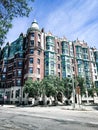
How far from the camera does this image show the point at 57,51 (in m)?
63.2

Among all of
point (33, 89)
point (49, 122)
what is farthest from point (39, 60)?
point (49, 122)

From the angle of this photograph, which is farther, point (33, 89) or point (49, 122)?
point (33, 89)

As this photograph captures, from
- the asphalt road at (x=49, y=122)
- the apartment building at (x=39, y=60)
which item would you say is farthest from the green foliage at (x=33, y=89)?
the asphalt road at (x=49, y=122)

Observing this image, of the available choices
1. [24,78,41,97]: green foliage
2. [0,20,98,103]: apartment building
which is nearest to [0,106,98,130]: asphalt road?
[24,78,41,97]: green foliage

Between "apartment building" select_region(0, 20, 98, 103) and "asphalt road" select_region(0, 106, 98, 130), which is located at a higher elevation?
"apartment building" select_region(0, 20, 98, 103)

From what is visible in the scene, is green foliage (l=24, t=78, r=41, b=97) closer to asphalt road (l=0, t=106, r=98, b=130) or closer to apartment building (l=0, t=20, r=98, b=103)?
apartment building (l=0, t=20, r=98, b=103)

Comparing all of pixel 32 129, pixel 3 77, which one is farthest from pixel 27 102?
pixel 32 129

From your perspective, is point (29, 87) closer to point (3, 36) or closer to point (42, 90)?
point (42, 90)

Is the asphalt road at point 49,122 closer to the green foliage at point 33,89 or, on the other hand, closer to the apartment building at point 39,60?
the green foliage at point 33,89

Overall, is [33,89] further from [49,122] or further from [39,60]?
[49,122]

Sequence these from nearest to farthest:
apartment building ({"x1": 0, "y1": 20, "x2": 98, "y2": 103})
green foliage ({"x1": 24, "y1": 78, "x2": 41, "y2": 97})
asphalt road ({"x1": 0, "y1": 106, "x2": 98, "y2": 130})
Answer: asphalt road ({"x1": 0, "y1": 106, "x2": 98, "y2": 130})
green foliage ({"x1": 24, "y1": 78, "x2": 41, "y2": 97})
apartment building ({"x1": 0, "y1": 20, "x2": 98, "y2": 103})

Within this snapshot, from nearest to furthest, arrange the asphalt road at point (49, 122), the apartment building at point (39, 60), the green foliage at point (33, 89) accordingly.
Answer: the asphalt road at point (49, 122) < the green foliage at point (33, 89) < the apartment building at point (39, 60)

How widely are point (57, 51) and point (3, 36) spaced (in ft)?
177

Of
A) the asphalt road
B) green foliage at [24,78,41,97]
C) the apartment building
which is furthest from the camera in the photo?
the apartment building
